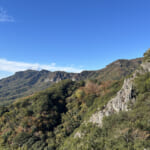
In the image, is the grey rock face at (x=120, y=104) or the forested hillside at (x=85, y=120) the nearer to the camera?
the forested hillside at (x=85, y=120)

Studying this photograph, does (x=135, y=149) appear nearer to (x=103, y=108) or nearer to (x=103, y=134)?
(x=103, y=134)

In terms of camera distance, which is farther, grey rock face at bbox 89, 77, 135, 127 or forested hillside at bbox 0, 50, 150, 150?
grey rock face at bbox 89, 77, 135, 127

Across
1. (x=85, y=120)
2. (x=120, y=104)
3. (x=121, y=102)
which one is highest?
(x=121, y=102)

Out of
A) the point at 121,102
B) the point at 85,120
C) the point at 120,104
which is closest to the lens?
the point at 120,104

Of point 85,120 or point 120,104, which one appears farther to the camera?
point 85,120

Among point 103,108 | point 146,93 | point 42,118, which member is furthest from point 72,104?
point 146,93

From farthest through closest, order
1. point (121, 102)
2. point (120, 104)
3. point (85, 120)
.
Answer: point (85, 120), point (121, 102), point (120, 104)

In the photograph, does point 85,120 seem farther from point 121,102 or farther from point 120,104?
point 121,102

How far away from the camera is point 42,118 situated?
5941 cm

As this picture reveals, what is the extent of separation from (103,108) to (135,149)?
25100 millimetres

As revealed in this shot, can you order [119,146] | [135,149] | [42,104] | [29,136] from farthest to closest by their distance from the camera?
[42,104] < [29,136] < [119,146] < [135,149]

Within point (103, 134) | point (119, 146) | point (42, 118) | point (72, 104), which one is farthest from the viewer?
point (72, 104)

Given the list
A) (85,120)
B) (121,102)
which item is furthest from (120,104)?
(85,120)

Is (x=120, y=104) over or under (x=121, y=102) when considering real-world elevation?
under
